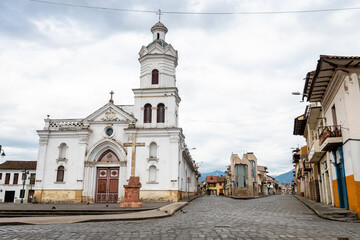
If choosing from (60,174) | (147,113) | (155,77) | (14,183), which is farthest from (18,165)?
(155,77)

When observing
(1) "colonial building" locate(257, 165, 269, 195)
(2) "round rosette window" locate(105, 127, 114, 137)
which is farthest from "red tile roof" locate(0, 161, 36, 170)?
(1) "colonial building" locate(257, 165, 269, 195)

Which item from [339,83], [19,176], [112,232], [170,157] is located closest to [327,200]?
[339,83]

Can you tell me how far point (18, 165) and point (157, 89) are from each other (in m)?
32.7

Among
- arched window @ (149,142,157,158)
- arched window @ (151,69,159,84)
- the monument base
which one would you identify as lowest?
the monument base

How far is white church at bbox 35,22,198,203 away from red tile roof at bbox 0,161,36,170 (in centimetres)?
2267

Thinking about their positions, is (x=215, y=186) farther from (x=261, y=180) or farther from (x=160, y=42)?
(x=160, y=42)

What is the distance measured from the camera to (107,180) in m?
29.3

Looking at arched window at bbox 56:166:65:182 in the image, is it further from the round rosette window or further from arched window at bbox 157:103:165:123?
arched window at bbox 157:103:165:123

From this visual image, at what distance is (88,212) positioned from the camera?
16.3 metres

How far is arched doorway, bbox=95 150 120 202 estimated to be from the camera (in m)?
28.9

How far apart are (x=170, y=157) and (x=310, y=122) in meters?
12.4

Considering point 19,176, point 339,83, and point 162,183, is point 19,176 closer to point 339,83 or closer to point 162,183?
point 162,183

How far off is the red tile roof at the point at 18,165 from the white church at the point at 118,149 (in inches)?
893

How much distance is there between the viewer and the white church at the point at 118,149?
2811 cm
